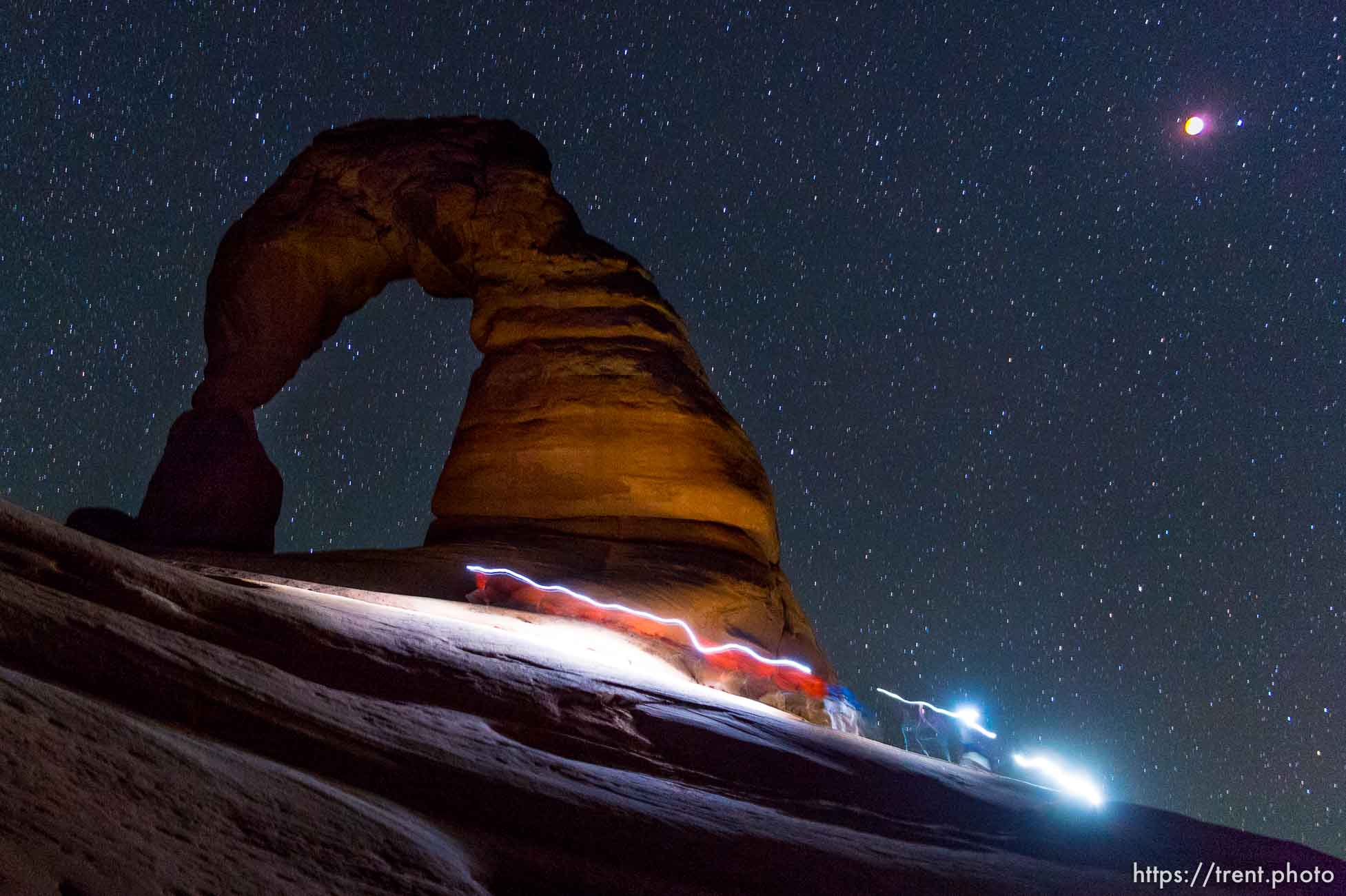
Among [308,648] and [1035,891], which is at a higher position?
[308,648]

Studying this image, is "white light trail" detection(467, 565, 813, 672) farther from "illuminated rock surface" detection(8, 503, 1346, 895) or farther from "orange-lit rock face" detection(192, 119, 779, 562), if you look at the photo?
"illuminated rock surface" detection(8, 503, 1346, 895)

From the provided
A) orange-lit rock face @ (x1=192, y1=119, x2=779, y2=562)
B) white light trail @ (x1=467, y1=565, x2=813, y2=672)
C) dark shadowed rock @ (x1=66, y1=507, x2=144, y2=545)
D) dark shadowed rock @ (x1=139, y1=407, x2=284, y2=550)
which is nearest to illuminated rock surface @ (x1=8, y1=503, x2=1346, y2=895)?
white light trail @ (x1=467, y1=565, x2=813, y2=672)

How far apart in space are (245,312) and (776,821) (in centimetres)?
1763

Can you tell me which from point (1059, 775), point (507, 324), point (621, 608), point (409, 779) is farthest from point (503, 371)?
point (409, 779)

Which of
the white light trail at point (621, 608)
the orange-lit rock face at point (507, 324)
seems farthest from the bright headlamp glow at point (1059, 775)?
the orange-lit rock face at point (507, 324)

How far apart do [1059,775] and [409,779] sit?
876 cm

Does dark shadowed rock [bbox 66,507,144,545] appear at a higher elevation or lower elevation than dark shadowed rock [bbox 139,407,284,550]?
lower

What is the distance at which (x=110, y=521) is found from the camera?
14289mm

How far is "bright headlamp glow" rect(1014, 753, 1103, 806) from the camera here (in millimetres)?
8688

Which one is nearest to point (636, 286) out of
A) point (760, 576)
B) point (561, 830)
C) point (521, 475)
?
point (521, 475)

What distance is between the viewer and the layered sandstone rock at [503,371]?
551 inches

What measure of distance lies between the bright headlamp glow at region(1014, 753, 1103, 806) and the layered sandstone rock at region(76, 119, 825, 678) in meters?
4.41

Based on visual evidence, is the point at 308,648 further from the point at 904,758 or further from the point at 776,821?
the point at 904,758

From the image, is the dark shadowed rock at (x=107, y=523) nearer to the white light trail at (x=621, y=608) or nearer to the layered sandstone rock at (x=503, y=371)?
the layered sandstone rock at (x=503, y=371)
